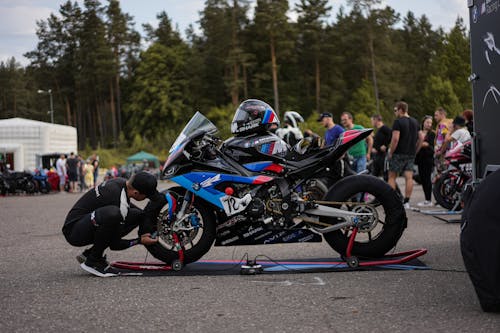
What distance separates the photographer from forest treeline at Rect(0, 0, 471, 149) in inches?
2623

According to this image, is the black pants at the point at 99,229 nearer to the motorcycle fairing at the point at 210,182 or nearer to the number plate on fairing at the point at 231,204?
the motorcycle fairing at the point at 210,182

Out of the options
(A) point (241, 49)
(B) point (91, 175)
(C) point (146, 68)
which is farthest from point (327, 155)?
(C) point (146, 68)

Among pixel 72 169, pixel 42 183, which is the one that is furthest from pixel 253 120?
pixel 42 183

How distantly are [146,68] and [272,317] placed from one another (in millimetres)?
79549

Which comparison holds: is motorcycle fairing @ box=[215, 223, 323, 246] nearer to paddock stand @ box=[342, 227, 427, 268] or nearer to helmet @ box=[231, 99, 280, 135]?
paddock stand @ box=[342, 227, 427, 268]

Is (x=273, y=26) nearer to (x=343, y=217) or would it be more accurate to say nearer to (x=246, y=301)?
(x=343, y=217)

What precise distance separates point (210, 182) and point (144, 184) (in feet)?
1.98

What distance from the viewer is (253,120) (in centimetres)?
630

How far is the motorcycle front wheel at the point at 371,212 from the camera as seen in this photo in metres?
6.11

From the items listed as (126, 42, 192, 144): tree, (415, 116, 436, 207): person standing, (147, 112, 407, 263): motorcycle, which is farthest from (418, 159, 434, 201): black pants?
(126, 42, 192, 144): tree

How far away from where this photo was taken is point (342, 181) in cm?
622

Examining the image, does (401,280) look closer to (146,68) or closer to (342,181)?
(342,181)

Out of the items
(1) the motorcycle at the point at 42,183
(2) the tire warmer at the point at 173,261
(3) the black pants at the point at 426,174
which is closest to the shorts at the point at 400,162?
(3) the black pants at the point at 426,174

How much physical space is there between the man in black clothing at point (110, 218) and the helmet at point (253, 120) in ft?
3.16
